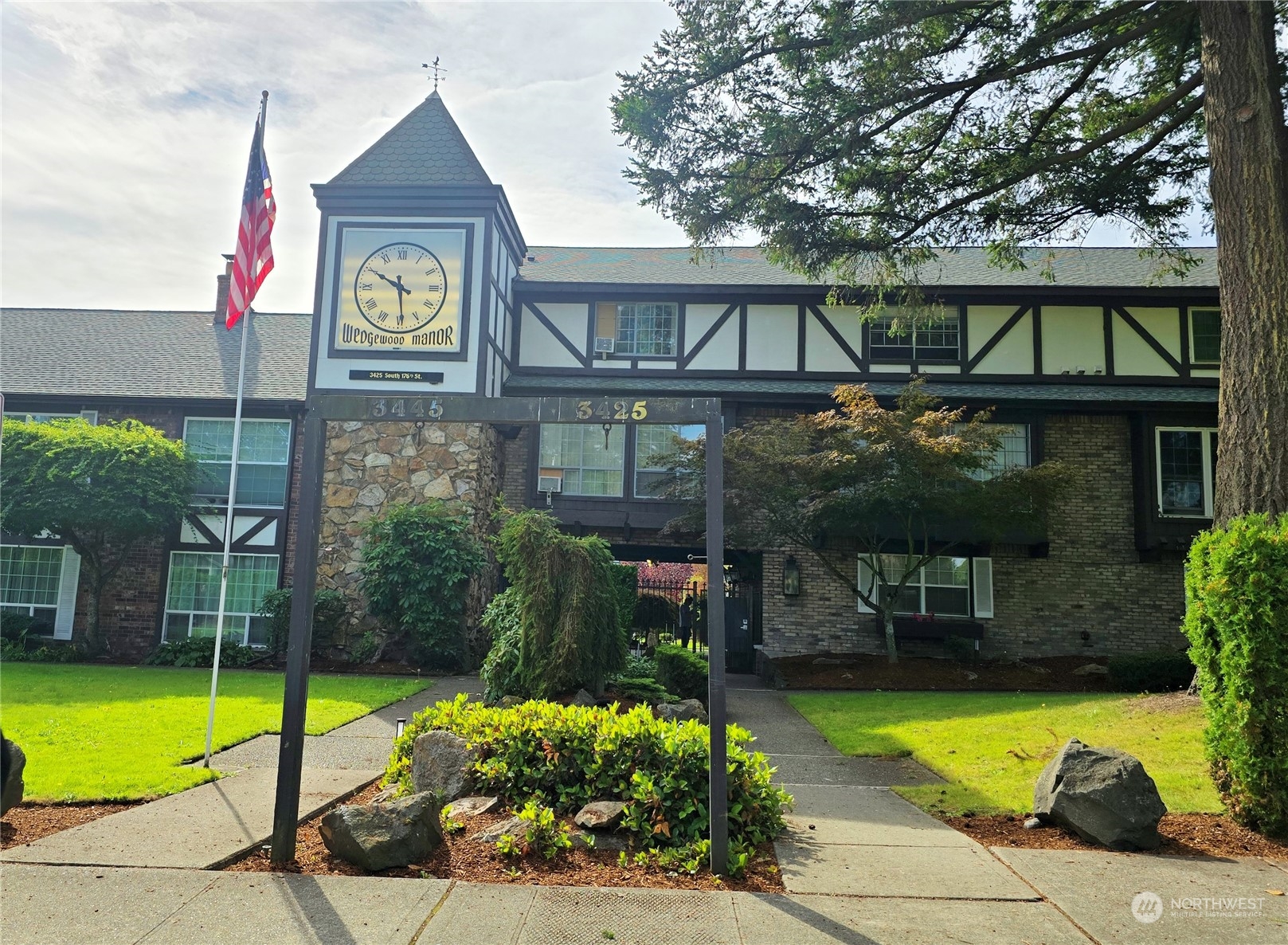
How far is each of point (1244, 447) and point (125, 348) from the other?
22899 mm

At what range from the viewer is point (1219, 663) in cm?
615

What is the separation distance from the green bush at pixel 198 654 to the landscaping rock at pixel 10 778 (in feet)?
40.7

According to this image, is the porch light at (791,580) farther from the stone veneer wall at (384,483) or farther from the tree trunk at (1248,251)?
the tree trunk at (1248,251)

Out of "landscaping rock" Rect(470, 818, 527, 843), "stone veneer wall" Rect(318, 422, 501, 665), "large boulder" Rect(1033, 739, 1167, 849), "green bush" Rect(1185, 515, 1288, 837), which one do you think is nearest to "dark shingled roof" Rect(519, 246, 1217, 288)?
"stone veneer wall" Rect(318, 422, 501, 665)

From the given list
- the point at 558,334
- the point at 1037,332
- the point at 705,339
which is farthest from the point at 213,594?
the point at 1037,332

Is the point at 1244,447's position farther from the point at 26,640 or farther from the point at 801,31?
the point at 26,640

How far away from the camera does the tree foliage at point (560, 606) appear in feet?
29.3

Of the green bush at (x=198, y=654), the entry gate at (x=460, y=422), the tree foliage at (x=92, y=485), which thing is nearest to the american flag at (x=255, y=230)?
the entry gate at (x=460, y=422)

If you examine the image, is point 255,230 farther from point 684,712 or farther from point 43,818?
point 684,712

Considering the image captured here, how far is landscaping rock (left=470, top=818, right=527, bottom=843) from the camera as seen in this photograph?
512cm

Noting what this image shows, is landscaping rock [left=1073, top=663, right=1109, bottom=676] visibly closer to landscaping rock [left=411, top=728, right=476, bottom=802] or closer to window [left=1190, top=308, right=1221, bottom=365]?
window [left=1190, top=308, right=1221, bottom=365]

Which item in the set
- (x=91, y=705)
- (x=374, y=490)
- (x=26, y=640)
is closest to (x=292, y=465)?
(x=374, y=490)

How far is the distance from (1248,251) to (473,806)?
8.79 m

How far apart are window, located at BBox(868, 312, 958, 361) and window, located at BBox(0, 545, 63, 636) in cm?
1851
